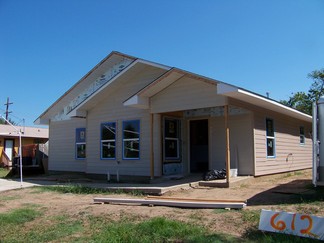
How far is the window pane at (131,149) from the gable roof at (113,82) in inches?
73.6

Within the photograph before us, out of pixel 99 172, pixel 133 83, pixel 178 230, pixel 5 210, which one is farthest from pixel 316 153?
pixel 99 172

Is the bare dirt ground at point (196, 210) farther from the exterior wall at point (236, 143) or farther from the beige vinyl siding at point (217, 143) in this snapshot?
the beige vinyl siding at point (217, 143)

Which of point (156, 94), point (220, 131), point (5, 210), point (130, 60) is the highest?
point (130, 60)

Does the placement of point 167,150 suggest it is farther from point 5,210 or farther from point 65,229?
point 65,229

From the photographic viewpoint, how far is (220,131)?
44.5 ft

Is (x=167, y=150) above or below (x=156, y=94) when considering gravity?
below

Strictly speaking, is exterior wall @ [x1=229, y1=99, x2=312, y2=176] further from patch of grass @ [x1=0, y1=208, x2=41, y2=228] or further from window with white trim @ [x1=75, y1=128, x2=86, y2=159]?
window with white trim @ [x1=75, y1=128, x2=86, y2=159]

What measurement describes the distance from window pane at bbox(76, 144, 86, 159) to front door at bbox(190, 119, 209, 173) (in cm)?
572

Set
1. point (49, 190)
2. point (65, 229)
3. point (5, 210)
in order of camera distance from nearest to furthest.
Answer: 1. point (65, 229)
2. point (5, 210)
3. point (49, 190)

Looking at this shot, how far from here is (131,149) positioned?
46.9ft

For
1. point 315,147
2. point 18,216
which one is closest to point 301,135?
point 315,147

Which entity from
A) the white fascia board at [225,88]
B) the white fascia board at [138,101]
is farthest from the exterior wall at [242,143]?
the white fascia board at [138,101]

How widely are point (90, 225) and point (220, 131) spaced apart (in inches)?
309

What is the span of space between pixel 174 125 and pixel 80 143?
5.87m
